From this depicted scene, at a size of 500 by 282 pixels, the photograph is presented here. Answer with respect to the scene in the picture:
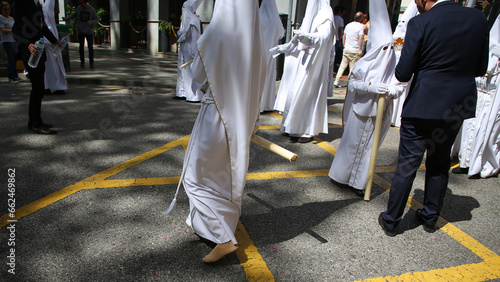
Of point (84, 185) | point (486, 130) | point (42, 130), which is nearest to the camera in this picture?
point (84, 185)

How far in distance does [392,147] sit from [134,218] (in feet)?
13.4

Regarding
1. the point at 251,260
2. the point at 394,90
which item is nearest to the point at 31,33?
the point at 251,260

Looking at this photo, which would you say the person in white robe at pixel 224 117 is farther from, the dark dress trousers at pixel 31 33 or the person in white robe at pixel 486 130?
the person in white robe at pixel 486 130

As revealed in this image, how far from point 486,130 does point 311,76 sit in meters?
2.33

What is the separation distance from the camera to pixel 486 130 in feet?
14.0

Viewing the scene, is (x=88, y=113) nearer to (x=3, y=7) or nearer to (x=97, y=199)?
(x=97, y=199)

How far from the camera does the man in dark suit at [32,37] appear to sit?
441 centimetres

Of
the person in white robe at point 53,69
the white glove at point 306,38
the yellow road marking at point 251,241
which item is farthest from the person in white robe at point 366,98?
the person in white robe at point 53,69

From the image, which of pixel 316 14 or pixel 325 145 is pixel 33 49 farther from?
pixel 325 145

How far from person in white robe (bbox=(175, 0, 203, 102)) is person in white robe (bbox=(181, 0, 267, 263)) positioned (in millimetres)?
4083

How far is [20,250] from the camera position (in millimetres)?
2359

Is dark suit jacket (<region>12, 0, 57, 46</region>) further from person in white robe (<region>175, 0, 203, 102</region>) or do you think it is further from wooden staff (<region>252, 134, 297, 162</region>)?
wooden staff (<region>252, 134, 297, 162</region>)

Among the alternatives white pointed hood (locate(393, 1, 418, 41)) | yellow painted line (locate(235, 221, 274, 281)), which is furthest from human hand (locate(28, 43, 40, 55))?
white pointed hood (locate(393, 1, 418, 41))

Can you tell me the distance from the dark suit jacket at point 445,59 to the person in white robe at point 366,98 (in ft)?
1.71
